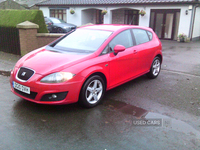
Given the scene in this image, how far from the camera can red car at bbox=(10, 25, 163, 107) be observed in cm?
389

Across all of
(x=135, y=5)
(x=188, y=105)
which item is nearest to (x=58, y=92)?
(x=188, y=105)

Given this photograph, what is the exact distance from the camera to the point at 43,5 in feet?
85.4

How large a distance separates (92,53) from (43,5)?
23995mm

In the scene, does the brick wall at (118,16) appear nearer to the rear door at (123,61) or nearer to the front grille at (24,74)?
the rear door at (123,61)

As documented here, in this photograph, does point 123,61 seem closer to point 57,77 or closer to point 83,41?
point 83,41

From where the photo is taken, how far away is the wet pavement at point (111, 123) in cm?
317

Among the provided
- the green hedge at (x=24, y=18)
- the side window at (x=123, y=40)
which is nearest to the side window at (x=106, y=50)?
the side window at (x=123, y=40)

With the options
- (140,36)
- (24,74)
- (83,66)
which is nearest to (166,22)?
(140,36)

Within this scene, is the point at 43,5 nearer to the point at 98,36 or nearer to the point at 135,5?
the point at 135,5

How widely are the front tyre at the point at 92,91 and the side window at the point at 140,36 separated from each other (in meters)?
1.90

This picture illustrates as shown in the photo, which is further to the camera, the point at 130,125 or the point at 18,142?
the point at 130,125

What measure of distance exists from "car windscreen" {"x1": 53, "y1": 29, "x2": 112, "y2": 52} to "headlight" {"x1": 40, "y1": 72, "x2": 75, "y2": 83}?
39.1 inches

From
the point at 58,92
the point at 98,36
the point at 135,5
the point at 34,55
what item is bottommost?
the point at 58,92

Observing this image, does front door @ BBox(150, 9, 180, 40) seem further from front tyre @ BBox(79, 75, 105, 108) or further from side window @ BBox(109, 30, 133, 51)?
front tyre @ BBox(79, 75, 105, 108)
